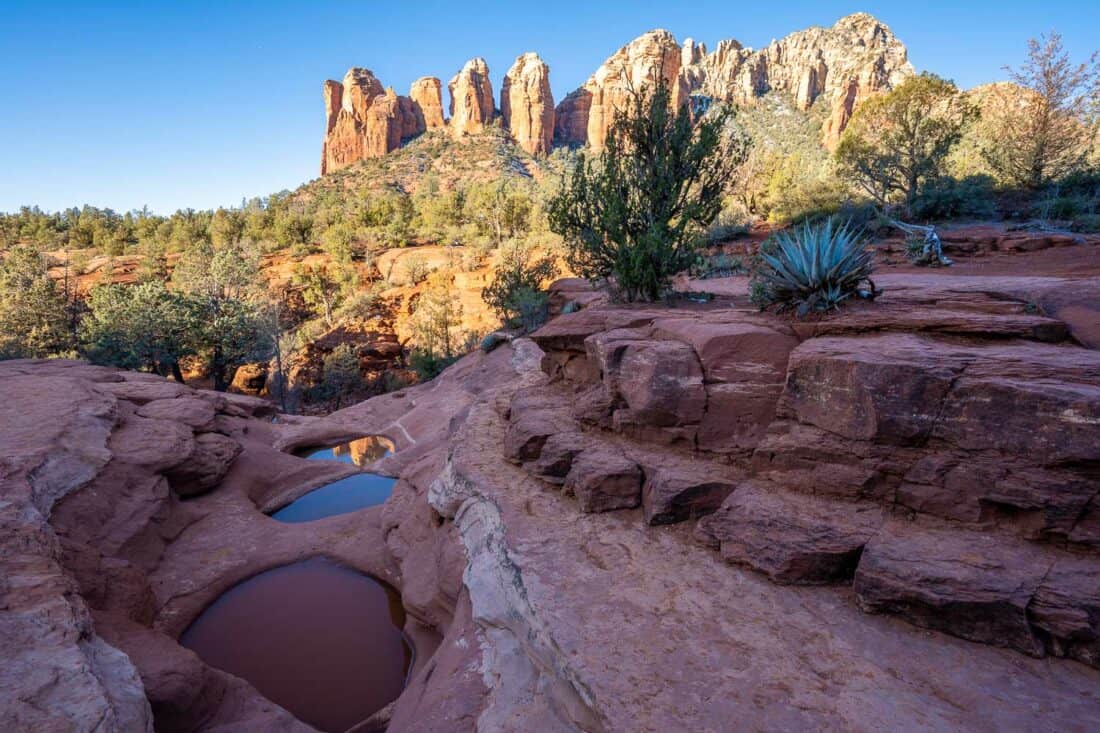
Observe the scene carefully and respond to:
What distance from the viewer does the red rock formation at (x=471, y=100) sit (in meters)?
79.5

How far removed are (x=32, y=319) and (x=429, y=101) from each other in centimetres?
7426

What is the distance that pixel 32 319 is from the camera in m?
22.8

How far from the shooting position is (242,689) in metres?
6.02

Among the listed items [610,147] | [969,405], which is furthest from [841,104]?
[969,405]

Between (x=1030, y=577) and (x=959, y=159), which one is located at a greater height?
(x=959, y=159)

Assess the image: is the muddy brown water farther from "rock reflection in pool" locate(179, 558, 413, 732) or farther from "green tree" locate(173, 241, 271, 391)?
"green tree" locate(173, 241, 271, 391)

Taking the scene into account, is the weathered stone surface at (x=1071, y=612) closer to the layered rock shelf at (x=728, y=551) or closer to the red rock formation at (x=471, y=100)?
the layered rock shelf at (x=728, y=551)

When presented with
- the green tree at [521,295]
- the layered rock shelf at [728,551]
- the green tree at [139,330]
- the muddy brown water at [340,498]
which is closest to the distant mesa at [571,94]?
the green tree at [521,295]

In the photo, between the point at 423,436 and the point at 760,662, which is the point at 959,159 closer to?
the point at 423,436

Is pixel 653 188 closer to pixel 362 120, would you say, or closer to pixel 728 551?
pixel 728 551

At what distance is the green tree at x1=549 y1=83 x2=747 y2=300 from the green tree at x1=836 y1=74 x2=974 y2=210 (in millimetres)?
16243

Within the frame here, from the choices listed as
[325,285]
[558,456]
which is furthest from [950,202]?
[325,285]

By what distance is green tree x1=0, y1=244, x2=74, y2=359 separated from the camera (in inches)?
853

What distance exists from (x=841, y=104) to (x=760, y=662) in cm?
7792
